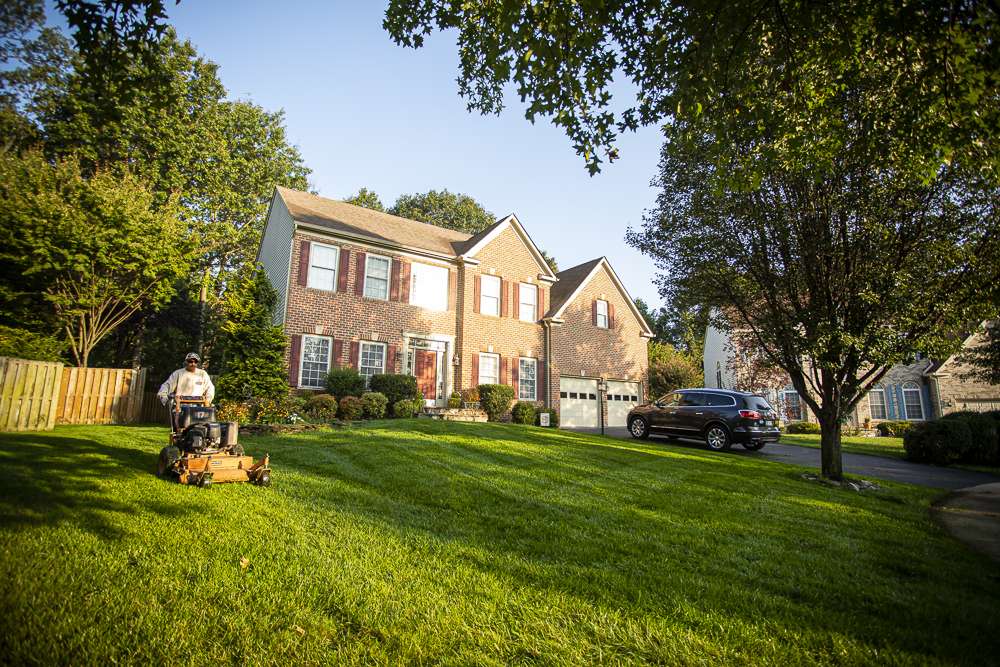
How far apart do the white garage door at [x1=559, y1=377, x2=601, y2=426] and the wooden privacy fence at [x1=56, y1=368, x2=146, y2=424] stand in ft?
50.8

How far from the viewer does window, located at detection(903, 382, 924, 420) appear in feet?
86.8

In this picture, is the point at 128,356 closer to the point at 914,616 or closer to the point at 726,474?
the point at 726,474

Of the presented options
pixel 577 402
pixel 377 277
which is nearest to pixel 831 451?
pixel 577 402

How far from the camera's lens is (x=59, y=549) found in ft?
11.0

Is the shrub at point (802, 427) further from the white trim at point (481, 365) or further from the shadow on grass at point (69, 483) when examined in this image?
the shadow on grass at point (69, 483)

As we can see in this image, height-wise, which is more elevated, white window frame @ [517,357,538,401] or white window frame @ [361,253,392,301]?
white window frame @ [361,253,392,301]

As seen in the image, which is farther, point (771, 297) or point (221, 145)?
point (221, 145)

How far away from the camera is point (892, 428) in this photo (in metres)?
24.0

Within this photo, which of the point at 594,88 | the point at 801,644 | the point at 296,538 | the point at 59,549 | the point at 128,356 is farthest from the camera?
the point at 128,356

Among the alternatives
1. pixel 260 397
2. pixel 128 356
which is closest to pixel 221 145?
pixel 128 356

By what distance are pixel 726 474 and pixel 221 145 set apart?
27.0 meters

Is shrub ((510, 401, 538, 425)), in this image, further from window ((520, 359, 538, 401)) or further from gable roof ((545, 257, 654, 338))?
gable roof ((545, 257, 654, 338))

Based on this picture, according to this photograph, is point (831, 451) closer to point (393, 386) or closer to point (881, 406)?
point (393, 386)

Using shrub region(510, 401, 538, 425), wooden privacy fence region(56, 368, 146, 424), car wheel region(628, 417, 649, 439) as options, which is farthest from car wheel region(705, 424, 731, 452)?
wooden privacy fence region(56, 368, 146, 424)
